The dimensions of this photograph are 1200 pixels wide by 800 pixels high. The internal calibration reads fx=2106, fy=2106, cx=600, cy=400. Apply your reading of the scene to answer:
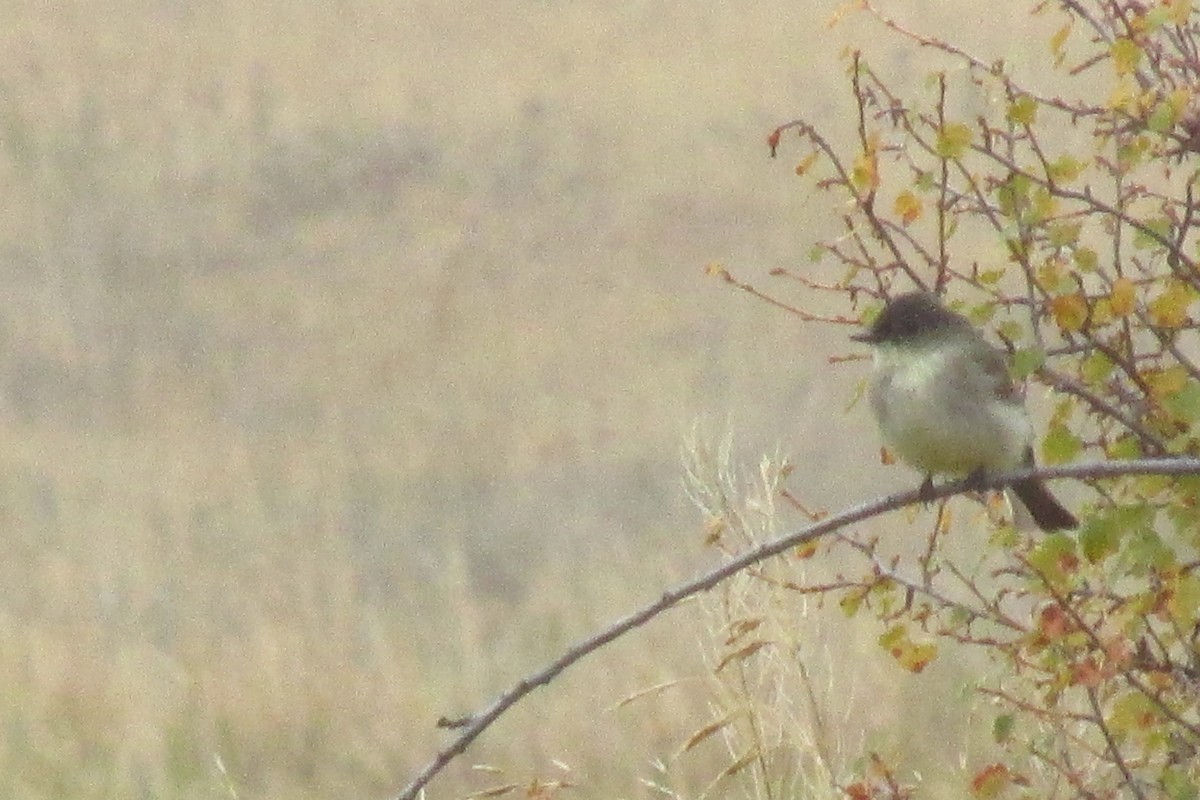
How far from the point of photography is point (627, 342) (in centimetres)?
909

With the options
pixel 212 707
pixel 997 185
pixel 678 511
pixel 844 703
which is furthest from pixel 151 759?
pixel 997 185

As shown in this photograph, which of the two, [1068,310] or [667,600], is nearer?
[667,600]

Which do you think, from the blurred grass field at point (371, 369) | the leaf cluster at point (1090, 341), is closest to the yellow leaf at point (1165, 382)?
the leaf cluster at point (1090, 341)

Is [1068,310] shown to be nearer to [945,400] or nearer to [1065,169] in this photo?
[1065,169]

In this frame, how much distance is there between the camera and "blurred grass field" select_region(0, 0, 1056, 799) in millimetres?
5293

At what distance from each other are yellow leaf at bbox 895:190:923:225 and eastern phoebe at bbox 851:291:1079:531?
402 millimetres

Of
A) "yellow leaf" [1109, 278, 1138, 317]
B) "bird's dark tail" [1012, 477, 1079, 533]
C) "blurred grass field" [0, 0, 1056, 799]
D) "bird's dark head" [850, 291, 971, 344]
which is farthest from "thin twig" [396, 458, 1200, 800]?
"blurred grass field" [0, 0, 1056, 799]

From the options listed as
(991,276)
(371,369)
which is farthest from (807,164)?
(371,369)

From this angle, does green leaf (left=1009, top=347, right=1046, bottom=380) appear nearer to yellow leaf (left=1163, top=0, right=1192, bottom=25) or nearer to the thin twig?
the thin twig

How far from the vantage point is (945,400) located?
8.46 feet

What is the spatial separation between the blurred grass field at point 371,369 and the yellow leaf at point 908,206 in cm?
245

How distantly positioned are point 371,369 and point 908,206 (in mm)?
7389

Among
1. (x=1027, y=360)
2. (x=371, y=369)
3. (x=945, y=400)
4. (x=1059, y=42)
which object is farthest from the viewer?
(x=371, y=369)

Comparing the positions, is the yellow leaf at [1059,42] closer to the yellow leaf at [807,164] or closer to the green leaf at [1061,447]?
the yellow leaf at [807,164]
